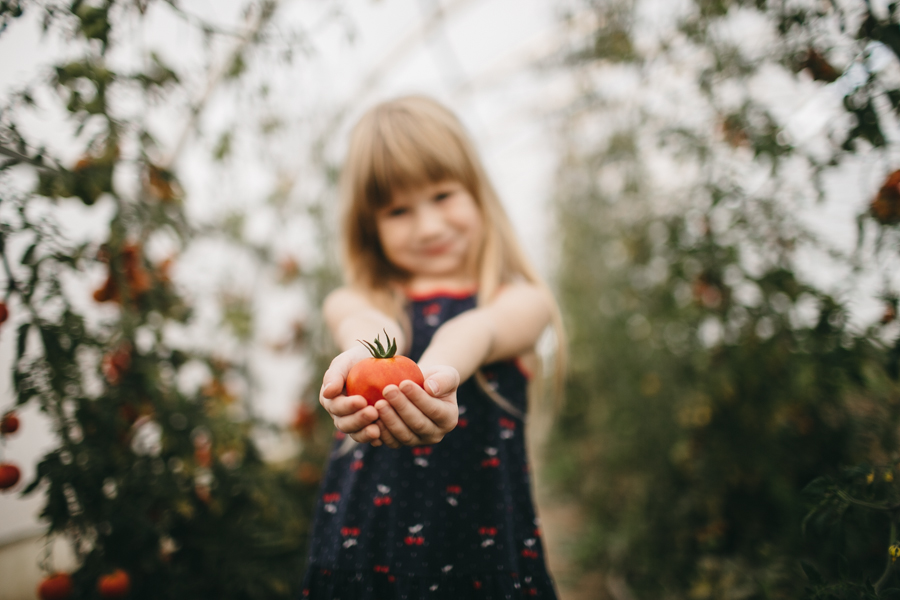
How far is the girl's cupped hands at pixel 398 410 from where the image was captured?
1.84 feet

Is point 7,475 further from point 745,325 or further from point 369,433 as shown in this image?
point 745,325

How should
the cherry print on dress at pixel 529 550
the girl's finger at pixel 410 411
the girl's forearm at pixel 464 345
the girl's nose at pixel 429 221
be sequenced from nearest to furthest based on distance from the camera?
the girl's finger at pixel 410 411 < the girl's forearm at pixel 464 345 < the cherry print on dress at pixel 529 550 < the girl's nose at pixel 429 221

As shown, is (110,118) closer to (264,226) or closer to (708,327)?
(264,226)

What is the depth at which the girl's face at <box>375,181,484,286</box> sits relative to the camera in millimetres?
942

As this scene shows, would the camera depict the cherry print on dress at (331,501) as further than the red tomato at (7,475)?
No

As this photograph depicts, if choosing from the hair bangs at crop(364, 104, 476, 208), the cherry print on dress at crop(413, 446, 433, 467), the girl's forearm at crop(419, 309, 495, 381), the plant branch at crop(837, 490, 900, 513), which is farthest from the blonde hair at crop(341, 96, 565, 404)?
the plant branch at crop(837, 490, 900, 513)

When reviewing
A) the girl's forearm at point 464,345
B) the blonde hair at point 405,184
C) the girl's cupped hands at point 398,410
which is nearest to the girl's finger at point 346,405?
the girl's cupped hands at point 398,410

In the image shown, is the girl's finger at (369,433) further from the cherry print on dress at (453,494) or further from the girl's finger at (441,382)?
the cherry print on dress at (453,494)

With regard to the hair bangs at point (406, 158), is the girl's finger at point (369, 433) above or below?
below

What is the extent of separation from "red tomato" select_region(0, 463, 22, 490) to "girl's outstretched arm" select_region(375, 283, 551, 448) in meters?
1.02

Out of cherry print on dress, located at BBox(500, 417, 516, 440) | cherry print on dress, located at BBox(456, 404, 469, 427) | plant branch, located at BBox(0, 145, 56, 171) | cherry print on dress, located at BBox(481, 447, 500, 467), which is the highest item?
plant branch, located at BBox(0, 145, 56, 171)

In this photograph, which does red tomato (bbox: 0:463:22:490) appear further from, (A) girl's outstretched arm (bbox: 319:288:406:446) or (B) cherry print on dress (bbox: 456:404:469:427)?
(B) cherry print on dress (bbox: 456:404:469:427)

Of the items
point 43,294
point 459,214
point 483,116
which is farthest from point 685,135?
point 483,116

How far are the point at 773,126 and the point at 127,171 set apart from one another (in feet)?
5.49
